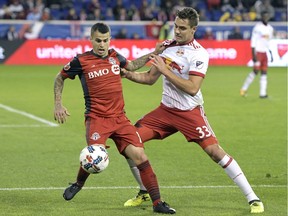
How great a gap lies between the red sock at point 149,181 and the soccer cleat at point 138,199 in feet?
1.54

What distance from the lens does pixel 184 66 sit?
9.79m

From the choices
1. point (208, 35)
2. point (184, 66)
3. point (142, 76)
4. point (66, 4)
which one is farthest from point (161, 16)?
point (184, 66)

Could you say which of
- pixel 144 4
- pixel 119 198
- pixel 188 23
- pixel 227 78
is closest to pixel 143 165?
pixel 119 198

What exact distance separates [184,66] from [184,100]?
422 mm

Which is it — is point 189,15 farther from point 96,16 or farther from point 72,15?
point 96,16

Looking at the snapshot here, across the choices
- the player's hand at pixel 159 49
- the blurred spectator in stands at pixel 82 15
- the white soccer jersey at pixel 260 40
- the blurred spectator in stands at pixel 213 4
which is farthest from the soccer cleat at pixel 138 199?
the blurred spectator in stands at pixel 213 4

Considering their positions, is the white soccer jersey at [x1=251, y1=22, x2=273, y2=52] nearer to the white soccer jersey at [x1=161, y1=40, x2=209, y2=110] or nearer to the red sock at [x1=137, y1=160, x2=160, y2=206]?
the white soccer jersey at [x1=161, y1=40, x2=209, y2=110]

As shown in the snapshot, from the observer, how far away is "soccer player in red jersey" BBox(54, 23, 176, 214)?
9.59m

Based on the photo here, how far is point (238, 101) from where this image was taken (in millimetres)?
23094

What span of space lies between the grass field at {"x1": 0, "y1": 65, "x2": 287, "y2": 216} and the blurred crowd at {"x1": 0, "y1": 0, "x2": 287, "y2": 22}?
14.6m

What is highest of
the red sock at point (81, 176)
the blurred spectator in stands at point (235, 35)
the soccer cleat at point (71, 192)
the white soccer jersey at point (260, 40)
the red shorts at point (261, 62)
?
the red sock at point (81, 176)

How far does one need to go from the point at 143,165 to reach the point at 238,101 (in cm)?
1380

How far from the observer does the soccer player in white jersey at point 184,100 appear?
377 inches

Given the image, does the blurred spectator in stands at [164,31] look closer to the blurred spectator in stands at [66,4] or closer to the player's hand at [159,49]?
the blurred spectator in stands at [66,4]
